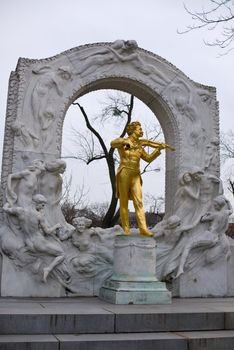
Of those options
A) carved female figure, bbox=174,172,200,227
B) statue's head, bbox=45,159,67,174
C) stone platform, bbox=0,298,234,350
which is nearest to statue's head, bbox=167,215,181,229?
carved female figure, bbox=174,172,200,227

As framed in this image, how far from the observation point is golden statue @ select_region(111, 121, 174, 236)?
8.05 meters

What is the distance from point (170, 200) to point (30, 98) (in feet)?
11.3

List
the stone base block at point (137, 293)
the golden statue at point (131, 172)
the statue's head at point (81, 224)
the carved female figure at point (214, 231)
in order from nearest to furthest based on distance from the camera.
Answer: the stone base block at point (137, 293) → the golden statue at point (131, 172) → the statue's head at point (81, 224) → the carved female figure at point (214, 231)

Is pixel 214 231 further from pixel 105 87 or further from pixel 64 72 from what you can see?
pixel 64 72

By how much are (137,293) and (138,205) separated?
59.9 inches

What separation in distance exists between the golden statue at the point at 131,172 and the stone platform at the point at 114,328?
6.07 feet

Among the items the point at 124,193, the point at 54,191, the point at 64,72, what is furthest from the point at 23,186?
the point at 64,72

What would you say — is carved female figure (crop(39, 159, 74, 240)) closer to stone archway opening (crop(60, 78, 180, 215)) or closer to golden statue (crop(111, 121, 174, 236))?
golden statue (crop(111, 121, 174, 236))

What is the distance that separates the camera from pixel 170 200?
969 cm

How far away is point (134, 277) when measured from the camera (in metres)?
7.47

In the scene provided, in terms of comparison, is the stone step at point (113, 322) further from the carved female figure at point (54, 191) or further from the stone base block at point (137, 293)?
the carved female figure at point (54, 191)

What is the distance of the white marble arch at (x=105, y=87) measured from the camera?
28.8 ft

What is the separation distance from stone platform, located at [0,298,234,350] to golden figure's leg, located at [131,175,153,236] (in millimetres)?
1605

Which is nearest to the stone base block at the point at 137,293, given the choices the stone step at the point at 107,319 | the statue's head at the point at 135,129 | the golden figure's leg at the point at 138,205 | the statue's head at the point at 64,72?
the stone step at the point at 107,319
